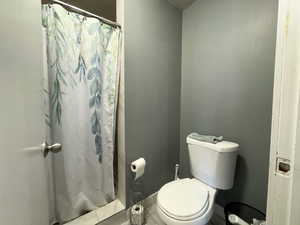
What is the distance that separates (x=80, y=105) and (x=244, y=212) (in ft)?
5.55

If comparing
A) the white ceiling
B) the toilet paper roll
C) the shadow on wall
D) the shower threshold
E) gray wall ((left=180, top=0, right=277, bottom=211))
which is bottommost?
the shower threshold

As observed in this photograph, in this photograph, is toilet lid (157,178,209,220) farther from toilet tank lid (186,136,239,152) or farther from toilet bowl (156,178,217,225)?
toilet tank lid (186,136,239,152)

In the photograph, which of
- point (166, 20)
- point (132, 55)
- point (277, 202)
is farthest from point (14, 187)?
point (166, 20)

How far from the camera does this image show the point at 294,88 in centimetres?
50

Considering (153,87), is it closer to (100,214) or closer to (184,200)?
(184,200)

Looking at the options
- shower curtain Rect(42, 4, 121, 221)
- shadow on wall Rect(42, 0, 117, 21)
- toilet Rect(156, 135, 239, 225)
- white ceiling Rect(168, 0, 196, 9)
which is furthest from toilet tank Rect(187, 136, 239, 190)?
shadow on wall Rect(42, 0, 117, 21)

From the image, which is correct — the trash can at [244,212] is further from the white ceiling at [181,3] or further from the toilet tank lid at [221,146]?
the white ceiling at [181,3]

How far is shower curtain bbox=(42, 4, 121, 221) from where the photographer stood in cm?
132

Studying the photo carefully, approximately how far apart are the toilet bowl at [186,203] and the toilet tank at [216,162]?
84mm

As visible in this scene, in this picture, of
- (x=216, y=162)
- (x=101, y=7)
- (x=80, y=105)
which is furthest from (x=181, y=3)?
(x=216, y=162)

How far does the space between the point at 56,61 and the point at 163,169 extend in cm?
149

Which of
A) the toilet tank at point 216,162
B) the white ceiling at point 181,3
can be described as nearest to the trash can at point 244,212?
the toilet tank at point 216,162

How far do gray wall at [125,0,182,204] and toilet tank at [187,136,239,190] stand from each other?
448 mm

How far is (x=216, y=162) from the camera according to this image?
60.4 inches
